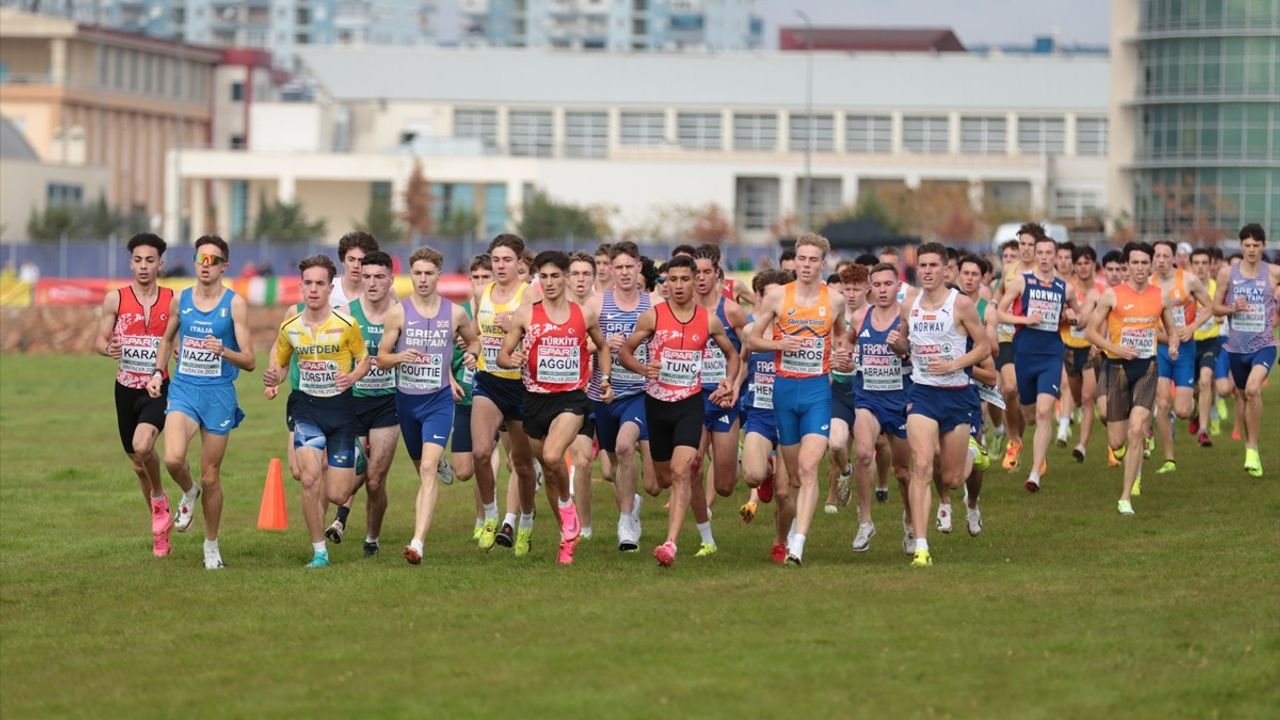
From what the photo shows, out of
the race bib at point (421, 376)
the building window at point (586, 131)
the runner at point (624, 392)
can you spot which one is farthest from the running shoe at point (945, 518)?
the building window at point (586, 131)

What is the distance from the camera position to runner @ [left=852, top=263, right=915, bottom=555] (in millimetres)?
16297

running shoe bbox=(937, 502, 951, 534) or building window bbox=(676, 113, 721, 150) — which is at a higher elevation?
building window bbox=(676, 113, 721, 150)

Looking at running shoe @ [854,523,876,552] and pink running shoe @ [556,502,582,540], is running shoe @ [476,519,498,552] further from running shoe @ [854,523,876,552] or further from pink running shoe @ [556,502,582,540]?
running shoe @ [854,523,876,552]

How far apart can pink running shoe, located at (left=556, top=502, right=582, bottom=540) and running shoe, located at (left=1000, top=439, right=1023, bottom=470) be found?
776 cm

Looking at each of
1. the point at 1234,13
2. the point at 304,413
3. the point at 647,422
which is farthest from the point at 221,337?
the point at 1234,13

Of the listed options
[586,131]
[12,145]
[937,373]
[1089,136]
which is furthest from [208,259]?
[1089,136]

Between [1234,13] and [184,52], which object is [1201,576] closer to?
[1234,13]

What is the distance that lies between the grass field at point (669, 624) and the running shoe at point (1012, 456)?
2.72 metres

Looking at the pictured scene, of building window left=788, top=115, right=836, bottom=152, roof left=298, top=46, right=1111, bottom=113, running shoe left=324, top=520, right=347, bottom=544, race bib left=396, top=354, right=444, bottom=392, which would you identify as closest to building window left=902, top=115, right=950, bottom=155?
roof left=298, top=46, right=1111, bottom=113

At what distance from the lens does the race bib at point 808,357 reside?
15.3 meters

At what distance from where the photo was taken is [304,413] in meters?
15.2

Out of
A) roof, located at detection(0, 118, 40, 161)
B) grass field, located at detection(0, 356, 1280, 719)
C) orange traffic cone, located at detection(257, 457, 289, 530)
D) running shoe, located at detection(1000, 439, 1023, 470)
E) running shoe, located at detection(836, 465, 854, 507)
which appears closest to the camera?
grass field, located at detection(0, 356, 1280, 719)

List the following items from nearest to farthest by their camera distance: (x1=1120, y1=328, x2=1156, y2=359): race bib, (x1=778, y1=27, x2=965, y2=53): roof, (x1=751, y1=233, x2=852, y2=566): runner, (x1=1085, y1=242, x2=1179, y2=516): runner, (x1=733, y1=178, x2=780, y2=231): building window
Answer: (x1=751, y1=233, x2=852, y2=566): runner, (x1=1085, y1=242, x2=1179, y2=516): runner, (x1=1120, y1=328, x2=1156, y2=359): race bib, (x1=733, y1=178, x2=780, y2=231): building window, (x1=778, y1=27, x2=965, y2=53): roof

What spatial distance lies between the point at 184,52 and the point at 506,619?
127 metres
